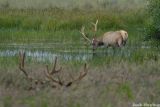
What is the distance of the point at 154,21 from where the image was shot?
17438mm

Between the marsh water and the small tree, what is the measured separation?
0.50 m

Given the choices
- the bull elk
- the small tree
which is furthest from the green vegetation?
the bull elk

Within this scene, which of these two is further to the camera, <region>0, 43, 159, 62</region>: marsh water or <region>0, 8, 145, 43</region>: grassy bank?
<region>0, 8, 145, 43</region>: grassy bank

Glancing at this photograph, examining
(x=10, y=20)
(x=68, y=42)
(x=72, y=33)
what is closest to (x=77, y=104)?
(x=68, y=42)

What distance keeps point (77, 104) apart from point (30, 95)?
1053mm

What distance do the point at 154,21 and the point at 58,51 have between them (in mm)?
3005

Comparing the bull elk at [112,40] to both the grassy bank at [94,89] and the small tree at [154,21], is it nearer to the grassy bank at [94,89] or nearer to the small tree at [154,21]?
the small tree at [154,21]

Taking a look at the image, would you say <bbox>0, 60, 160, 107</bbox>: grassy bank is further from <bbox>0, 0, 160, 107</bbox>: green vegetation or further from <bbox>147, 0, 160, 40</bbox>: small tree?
<bbox>147, 0, 160, 40</bbox>: small tree

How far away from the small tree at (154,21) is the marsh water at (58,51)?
1.63 ft

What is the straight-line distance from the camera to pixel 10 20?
24359 mm

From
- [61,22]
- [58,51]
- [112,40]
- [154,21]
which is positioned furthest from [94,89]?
[61,22]

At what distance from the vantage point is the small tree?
17203 millimetres

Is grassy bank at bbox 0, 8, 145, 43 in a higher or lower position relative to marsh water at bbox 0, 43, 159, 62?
higher

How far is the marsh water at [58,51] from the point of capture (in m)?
16.3
